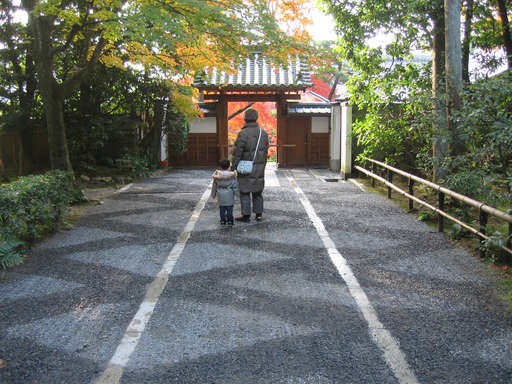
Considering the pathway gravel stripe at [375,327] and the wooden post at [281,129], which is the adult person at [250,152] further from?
the wooden post at [281,129]

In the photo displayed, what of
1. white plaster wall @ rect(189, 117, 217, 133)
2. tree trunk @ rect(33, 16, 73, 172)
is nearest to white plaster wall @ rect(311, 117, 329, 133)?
white plaster wall @ rect(189, 117, 217, 133)

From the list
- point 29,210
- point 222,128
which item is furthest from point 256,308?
point 222,128

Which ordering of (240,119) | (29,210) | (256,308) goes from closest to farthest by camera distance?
(256,308), (29,210), (240,119)

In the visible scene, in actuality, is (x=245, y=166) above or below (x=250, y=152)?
below

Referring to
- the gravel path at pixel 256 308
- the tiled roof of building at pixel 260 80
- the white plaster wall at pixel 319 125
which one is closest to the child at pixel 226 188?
the gravel path at pixel 256 308

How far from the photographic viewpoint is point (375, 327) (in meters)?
3.84

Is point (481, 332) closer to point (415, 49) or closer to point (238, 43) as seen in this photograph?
point (238, 43)

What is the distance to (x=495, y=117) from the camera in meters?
5.30

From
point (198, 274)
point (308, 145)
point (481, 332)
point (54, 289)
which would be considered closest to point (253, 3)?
point (198, 274)

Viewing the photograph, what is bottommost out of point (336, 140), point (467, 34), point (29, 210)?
point (29, 210)

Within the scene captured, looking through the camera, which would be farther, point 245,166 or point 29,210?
point 245,166

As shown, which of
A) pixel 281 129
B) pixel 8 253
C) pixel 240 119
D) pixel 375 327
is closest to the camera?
pixel 375 327

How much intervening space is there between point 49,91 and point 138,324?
24.5 feet

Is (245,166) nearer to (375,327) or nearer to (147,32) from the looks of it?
(147,32)
